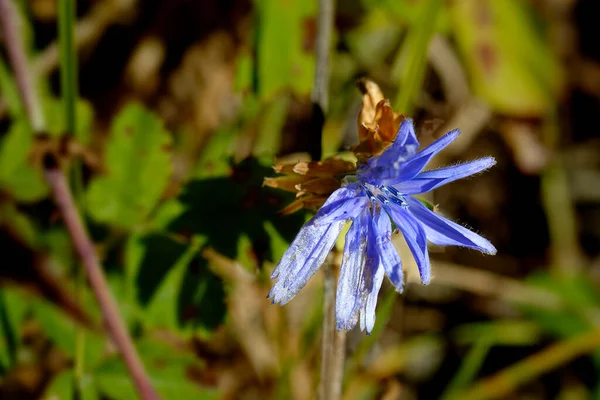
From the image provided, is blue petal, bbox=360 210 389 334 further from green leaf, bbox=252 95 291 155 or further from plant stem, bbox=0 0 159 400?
green leaf, bbox=252 95 291 155

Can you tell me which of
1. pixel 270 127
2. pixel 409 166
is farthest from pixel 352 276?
pixel 270 127

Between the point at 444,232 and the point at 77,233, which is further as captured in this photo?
the point at 77,233

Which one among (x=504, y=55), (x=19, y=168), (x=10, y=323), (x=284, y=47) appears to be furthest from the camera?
(x=504, y=55)

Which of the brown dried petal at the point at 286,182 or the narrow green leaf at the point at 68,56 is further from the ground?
the narrow green leaf at the point at 68,56

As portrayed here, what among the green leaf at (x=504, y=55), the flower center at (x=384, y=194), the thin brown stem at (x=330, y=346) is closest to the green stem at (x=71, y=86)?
the thin brown stem at (x=330, y=346)

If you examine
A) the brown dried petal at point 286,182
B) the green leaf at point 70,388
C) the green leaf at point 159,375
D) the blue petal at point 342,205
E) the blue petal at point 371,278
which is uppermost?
the brown dried petal at point 286,182

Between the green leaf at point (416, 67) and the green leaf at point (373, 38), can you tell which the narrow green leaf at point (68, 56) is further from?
the green leaf at point (373, 38)

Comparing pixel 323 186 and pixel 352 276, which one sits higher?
pixel 323 186

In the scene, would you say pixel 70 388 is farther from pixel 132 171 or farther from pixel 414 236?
pixel 414 236
